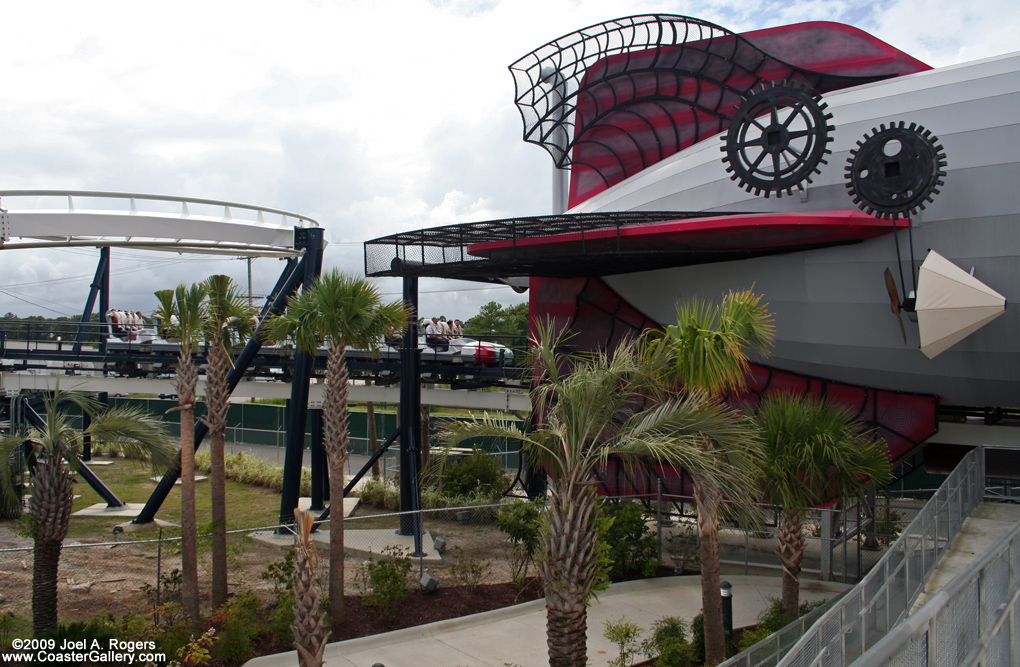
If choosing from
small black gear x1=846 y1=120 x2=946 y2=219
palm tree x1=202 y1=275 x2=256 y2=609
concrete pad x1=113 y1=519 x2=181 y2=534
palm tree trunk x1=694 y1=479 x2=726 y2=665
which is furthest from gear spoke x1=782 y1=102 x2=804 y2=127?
concrete pad x1=113 y1=519 x2=181 y2=534

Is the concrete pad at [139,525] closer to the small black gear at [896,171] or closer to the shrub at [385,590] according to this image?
the shrub at [385,590]

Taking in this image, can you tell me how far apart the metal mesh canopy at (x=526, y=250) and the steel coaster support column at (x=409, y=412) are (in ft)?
4.26

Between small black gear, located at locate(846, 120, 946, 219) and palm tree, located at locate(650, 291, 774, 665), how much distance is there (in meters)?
5.50

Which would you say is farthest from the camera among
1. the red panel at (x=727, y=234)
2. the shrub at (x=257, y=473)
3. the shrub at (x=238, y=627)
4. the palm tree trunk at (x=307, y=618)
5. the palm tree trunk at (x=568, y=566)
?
the shrub at (x=257, y=473)

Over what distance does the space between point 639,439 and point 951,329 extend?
8145mm

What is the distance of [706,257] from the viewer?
645 inches

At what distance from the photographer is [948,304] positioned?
12469mm

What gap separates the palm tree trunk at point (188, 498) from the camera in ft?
36.9

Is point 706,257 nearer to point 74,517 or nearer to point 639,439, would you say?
point 639,439

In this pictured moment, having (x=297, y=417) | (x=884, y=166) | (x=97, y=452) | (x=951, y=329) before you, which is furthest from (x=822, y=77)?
(x=97, y=452)

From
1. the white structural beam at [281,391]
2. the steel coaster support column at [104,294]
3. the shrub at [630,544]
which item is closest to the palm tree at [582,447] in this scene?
the shrub at [630,544]

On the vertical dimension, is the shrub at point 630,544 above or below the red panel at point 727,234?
below


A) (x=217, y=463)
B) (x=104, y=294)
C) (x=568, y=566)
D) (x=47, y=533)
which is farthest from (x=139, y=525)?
(x=568, y=566)

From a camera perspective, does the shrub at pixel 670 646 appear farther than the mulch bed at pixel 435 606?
No
